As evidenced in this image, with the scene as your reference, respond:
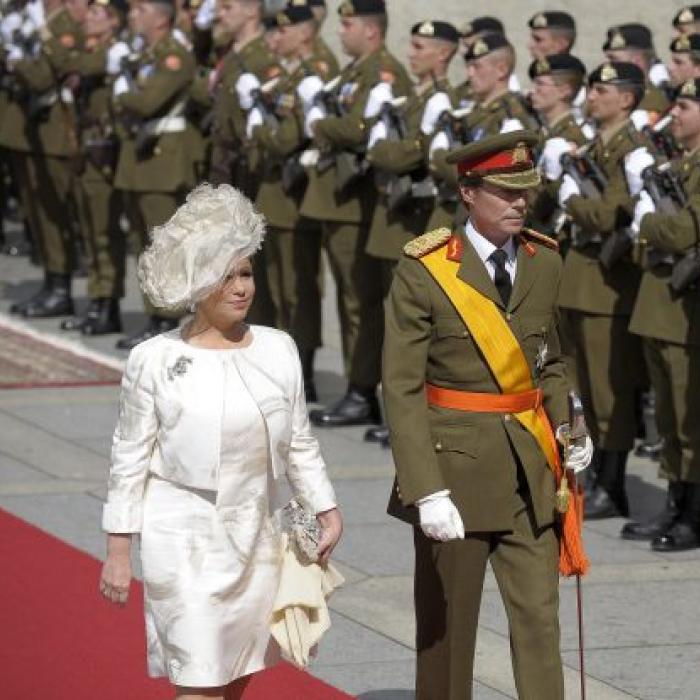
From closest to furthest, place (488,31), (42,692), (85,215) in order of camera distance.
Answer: (42,692) → (488,31) → (85,215)

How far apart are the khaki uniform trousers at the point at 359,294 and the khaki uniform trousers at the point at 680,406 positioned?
2.81m

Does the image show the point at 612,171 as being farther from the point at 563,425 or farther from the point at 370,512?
the point at 563,425

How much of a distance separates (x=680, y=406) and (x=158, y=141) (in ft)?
18.1

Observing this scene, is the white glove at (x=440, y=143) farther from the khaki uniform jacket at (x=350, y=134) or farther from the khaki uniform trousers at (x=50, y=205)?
the khaki uniform trousers at (x=50, y=205)

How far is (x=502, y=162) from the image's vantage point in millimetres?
6219

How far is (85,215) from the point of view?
15023 mm

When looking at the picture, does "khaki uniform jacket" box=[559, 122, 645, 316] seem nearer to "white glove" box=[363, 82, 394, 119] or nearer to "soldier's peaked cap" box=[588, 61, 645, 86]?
"soldier's peaked cap" box=[588, 61, 645, 86]

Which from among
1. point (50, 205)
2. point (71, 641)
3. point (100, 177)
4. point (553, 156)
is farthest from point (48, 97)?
point (71, 641)

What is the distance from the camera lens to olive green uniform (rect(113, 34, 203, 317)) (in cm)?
1380

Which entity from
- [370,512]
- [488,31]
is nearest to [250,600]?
[370,512]

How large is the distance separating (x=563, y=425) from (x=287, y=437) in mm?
888

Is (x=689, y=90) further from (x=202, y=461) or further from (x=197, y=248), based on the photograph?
(x=202, y=461)

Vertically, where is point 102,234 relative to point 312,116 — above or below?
below

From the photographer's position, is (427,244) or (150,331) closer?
(427,244)
